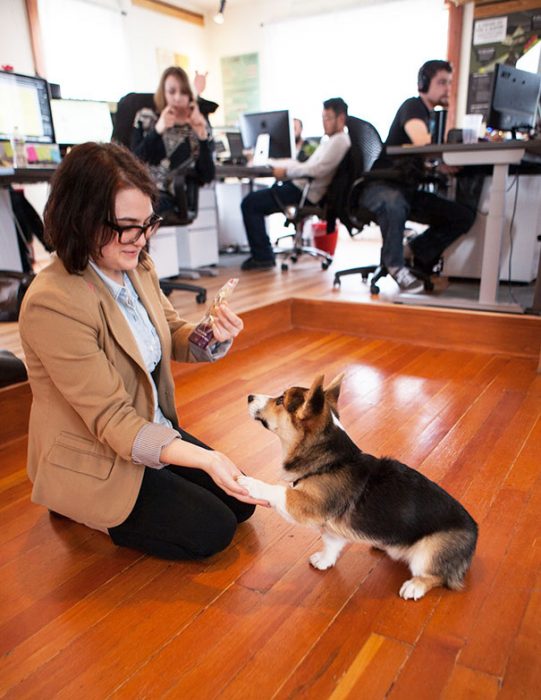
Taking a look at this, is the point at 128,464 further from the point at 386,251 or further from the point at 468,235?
the point at 468,235

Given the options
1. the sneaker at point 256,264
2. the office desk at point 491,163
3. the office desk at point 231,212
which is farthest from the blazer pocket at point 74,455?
the office desk at point 231,212

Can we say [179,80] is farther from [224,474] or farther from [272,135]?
[224,474]

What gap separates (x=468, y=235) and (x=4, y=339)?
3201 mm

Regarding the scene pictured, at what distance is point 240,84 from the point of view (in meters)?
7.84

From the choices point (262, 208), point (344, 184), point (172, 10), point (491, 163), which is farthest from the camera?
point (172, 10)

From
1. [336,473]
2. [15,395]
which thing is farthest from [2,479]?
[336,473]

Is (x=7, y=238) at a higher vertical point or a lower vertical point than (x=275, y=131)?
lower

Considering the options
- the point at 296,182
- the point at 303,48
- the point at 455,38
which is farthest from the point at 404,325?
the point at 303,48

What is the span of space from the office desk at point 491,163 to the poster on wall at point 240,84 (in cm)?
531

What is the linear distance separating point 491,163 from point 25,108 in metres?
3.18

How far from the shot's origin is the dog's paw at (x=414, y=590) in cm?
124

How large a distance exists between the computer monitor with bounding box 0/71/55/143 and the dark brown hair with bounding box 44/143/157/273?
2964 millimetres

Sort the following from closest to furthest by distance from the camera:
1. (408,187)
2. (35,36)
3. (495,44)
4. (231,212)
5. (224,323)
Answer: (224,323) → (408,187) → (35,36) → (495,44) → (231,212)

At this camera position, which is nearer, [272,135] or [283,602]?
[283,602]
